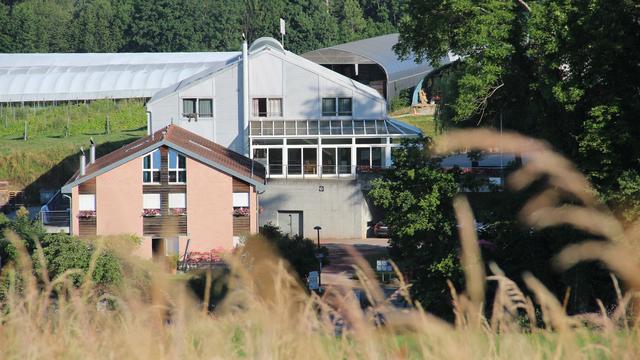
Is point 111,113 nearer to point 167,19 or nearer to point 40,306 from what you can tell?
point 167,19

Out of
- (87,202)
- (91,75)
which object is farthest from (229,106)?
(91,75)

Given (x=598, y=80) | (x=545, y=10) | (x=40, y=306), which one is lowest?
(x=40, y=306)

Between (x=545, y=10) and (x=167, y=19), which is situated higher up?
(x=167, y=19)

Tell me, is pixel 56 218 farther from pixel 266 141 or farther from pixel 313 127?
pixel 313 127

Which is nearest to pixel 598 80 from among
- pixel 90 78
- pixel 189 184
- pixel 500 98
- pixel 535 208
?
pixel 535 208

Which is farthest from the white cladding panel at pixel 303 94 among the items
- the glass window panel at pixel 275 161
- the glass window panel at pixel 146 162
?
the glass window panel at pixel 146 162

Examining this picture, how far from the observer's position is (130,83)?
63250 millimetres

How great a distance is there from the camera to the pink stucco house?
117ft

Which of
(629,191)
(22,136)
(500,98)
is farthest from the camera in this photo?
(22,136)

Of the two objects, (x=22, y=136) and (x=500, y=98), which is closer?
(x=500, y=98)

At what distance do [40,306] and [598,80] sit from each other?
57.4ft

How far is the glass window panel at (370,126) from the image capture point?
4309cm

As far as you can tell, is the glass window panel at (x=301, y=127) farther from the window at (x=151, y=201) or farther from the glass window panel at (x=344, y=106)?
the window at (x=151, y=201)

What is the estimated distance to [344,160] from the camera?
43.1 metres
